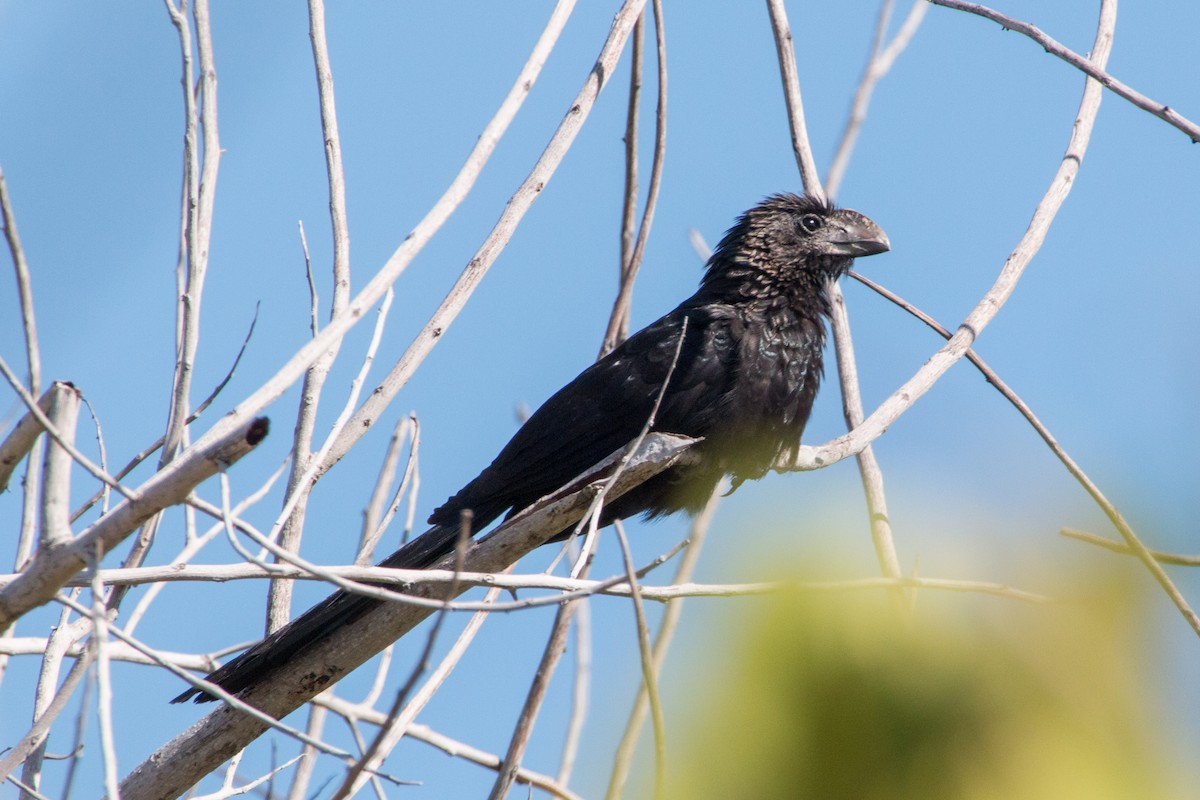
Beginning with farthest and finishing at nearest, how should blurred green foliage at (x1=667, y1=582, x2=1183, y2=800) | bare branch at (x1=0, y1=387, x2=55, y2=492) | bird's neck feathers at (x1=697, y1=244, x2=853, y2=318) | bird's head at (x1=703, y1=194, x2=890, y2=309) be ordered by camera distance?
bird's head at (x1=703, y1=194, x2=890, y2=309)
bird's neck feathers at (x1=697, y1=244, x2=853, y2=318)
bare branch at (x1=0, y1=387, x2=55, y2=492)
blurred green foliage at (x1=667, y1=582, x2=1183, y2=800)

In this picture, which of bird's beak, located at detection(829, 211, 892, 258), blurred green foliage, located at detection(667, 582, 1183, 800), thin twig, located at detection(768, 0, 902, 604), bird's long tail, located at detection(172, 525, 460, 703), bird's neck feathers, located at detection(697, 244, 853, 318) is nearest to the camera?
blurred green foliage, located at detection(667, 582, 1183, 800)

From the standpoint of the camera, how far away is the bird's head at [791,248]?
5.38 metres

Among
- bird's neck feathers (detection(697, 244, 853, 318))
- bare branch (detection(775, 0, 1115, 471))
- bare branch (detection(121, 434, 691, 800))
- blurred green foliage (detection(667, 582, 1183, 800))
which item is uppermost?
bird's neck feathers (detection(697, 244, 853, 318))

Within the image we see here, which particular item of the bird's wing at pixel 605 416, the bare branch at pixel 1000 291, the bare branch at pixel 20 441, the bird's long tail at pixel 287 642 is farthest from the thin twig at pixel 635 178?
the bare branch at pixel 20 441

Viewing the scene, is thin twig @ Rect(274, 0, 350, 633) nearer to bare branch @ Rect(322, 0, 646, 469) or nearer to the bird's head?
bare branch @ Rect(322, 0, 646, 469)

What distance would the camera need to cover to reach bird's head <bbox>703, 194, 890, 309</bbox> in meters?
5.38

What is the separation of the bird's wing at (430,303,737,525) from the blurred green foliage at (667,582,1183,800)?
3.33m

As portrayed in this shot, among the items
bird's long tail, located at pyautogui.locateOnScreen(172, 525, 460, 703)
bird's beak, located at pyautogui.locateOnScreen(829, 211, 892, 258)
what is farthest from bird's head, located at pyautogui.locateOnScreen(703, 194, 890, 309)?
bird's long tail, located at pyautogui.locateOnScreen(172, 525, 460, 703)

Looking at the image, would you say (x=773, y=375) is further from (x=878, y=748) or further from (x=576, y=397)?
(x=878, y=748)

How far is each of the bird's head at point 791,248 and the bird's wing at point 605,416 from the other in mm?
608

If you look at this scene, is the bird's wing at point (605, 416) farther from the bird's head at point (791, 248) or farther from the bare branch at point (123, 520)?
the bare branch at point (123, 520)

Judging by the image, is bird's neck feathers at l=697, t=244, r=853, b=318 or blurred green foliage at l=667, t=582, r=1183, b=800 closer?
blurred green foliage at l=667, t=582, r=1183, b=800

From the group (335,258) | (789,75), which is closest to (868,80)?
(789,75)

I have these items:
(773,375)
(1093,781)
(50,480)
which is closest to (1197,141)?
(773,375)
